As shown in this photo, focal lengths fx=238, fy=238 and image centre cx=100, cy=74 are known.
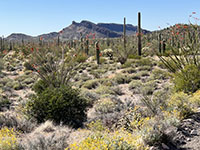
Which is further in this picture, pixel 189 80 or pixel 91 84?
pixel 91 84

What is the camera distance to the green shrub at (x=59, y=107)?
725 cm

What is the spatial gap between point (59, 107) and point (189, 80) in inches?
176

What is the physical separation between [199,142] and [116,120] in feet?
8.41

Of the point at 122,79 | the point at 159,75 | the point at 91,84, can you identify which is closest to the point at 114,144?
the point at 91,84

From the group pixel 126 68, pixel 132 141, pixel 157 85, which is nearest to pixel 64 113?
pixel 132 141

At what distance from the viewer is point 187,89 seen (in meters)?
8.14

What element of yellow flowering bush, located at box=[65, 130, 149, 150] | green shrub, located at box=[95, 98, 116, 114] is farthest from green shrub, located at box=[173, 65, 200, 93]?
yellow flowering bush, located at box=[65, 130, 149, 150]

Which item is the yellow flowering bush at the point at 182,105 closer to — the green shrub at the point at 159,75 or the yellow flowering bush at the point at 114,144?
the yellow flowering bush at the point at 114,144

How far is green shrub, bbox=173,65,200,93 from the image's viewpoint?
26.5 feet

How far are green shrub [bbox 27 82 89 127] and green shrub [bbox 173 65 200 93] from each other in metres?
3.46

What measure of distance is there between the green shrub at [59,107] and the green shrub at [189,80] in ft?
11.3

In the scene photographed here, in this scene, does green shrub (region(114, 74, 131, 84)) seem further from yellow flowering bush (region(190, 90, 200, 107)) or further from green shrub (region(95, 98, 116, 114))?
yellow flowering bush (region(190, 90, 200, 107))

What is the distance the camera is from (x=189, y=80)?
8.17m

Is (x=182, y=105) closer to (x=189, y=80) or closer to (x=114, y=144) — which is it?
(x=189, y=80)
